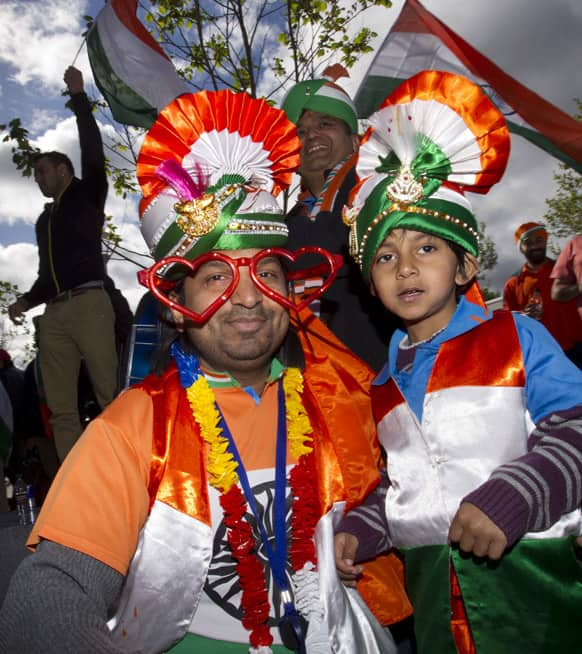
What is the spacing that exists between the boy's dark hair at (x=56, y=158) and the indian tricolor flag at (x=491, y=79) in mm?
3223

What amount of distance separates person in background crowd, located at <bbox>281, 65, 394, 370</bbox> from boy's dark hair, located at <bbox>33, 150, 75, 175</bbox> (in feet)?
7.78

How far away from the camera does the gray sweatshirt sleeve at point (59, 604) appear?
127 centimetres

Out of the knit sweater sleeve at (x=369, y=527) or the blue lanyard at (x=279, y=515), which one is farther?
the knit sweater sleeve at (x=369, y=527)

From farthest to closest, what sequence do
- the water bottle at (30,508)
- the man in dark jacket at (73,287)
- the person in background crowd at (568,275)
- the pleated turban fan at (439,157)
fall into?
the water bottle at (30,508) < the person in background crowd at (568,275) < the man in dark jacket at (73,287) < the pleated turban fan at (439,157)

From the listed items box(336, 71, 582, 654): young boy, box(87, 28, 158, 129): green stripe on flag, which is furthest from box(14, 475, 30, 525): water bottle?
box(336, 71, 582, 654): young boy

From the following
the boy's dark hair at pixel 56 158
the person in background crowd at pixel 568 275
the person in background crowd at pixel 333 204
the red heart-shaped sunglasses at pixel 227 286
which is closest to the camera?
the red heart-shaped sunglasses at pixel 227 286

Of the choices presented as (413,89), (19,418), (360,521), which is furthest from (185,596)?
(19,418)

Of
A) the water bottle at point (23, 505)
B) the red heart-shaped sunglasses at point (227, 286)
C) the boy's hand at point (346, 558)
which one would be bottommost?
the water bottle at point (23, 505)

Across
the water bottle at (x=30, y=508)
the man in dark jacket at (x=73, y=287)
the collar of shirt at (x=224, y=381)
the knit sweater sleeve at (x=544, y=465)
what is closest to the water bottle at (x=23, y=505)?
the water bottle at (x=30, y=508)

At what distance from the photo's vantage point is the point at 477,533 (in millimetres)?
1572

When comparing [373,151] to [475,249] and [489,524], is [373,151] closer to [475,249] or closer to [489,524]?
[475,249]

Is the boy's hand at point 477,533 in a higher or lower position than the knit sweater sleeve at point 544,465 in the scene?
lower

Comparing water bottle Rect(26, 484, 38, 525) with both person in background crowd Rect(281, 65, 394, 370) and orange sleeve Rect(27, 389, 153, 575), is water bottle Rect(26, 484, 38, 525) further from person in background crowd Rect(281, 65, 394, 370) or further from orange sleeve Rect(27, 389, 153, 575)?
orange sleeve Rect(27, 389, 153, 575)

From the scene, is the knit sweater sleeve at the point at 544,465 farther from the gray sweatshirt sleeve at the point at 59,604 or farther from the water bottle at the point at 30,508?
the water bottle at the point at 30,508
